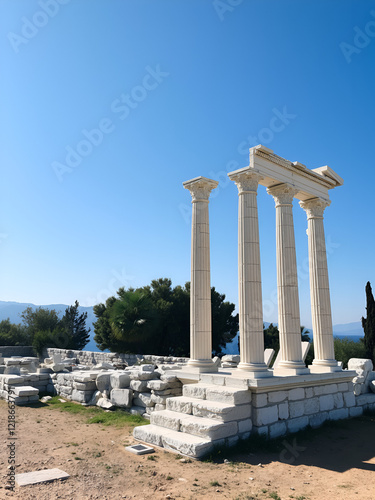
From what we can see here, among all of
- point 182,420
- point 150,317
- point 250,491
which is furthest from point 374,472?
point 150,317

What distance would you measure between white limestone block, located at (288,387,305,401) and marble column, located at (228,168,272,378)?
2.87 feet

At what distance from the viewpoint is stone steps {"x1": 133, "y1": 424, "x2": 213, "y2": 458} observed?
847cm

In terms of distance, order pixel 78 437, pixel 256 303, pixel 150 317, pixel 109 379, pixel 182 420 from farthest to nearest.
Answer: pixel 150 317 < pixel 109 379 < pixel 256 303 < pixel 78 437 < pixel 182 420

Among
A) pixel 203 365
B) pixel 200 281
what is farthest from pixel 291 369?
pixel 200 281

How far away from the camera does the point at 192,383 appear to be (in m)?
12.0

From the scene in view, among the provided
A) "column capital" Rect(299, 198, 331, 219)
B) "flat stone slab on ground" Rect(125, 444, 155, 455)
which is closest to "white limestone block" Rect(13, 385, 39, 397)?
"flat stone slab on ground" Rect(125, 444, 155, 455)

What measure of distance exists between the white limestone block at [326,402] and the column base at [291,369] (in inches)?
37.4

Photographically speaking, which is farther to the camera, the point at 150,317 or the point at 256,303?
the point at 150,317

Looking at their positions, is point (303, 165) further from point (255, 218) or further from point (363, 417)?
point (363, 417)

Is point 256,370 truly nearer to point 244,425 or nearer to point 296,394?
point 296,394

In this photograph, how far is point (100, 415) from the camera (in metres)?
12.7

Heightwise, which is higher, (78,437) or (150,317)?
(150,317)

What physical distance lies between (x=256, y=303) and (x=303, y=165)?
225 inches

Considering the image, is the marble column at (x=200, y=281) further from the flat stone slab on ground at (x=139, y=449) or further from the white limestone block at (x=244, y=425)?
the flat stone slab on ground at (x=139, y=449)
